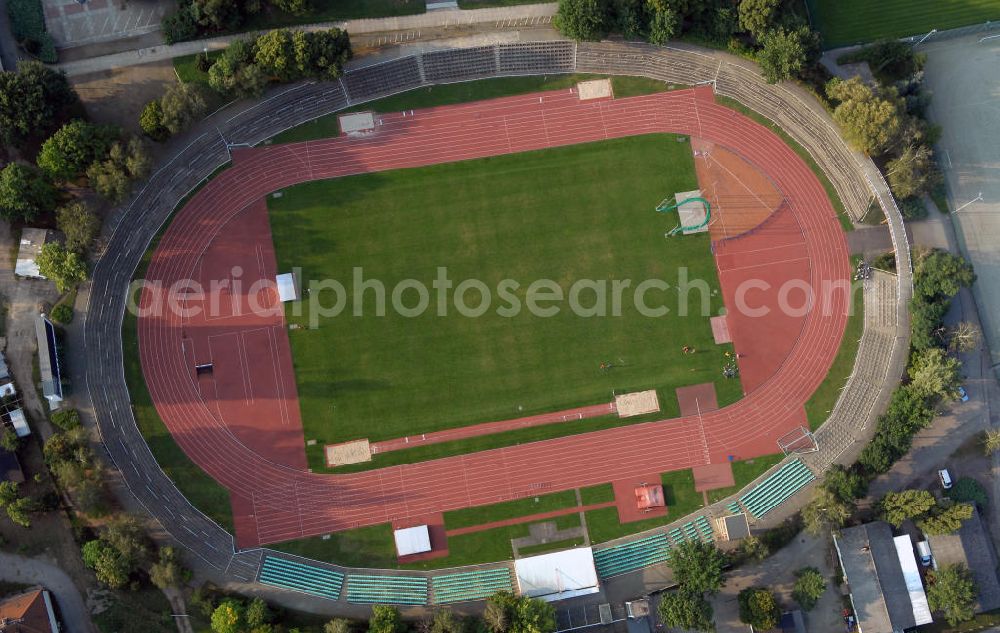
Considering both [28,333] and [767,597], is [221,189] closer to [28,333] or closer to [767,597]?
[28,333]

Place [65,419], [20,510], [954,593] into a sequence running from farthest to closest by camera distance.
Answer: [65,419], [954,593], [20,510]

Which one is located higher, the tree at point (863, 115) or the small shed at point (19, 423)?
the tree at point (863, 115)

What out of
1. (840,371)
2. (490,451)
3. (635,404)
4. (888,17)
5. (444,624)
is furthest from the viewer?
(888,17)

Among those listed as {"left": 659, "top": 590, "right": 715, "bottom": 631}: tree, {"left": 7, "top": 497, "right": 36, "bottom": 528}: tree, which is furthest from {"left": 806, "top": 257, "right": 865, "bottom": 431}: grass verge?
{"left": 7, "top": 497, "right": 36, "bottom": 528}: tree

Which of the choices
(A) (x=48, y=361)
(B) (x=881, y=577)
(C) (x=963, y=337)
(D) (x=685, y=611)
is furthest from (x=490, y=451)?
(C) (x=963, y=337)

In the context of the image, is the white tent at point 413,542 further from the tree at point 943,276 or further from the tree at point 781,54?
the tree at point 781,54

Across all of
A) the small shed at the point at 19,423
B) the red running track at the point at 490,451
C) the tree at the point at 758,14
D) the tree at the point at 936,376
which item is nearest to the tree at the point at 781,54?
the tree at the point at 758,14

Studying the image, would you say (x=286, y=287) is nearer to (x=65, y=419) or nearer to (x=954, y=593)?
(x=65, y=419)

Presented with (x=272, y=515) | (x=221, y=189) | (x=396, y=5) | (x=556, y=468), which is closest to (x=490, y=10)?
(x=396, y=5)

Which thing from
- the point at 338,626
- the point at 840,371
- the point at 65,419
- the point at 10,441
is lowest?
the point at 338,626
